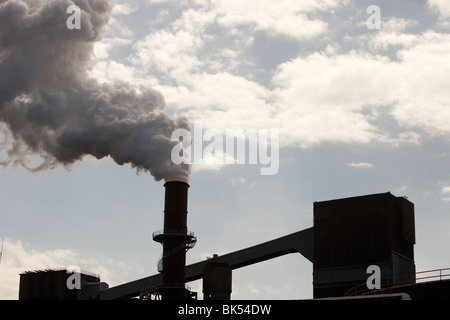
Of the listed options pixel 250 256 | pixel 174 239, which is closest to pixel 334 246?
pixel 250 256

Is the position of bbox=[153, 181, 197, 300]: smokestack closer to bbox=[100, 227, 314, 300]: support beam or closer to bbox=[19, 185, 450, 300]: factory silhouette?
bbox=[19, 185, 450, 300]: factory silhouette

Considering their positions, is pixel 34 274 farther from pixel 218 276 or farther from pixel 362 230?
pixel 362 230

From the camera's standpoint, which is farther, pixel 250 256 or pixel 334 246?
pixel 250 256

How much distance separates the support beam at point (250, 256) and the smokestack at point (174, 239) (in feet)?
→ 31.7

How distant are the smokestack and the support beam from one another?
9674 mm

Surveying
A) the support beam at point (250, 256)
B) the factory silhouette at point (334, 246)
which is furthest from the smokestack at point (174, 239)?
the support beam at point (250, 256)

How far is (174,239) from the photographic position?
49.5 m

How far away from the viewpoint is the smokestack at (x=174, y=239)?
4903 cm

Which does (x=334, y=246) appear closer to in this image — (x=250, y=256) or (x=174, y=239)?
(x=250, y=256)

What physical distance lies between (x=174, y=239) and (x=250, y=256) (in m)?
11.5

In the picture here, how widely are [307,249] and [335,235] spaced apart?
3.73 m

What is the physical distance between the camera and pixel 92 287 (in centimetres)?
6781

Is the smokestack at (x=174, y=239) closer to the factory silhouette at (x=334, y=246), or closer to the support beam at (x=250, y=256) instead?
the factory silhouette at (x=334, y=246)

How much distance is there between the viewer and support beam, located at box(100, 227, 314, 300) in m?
55.8
